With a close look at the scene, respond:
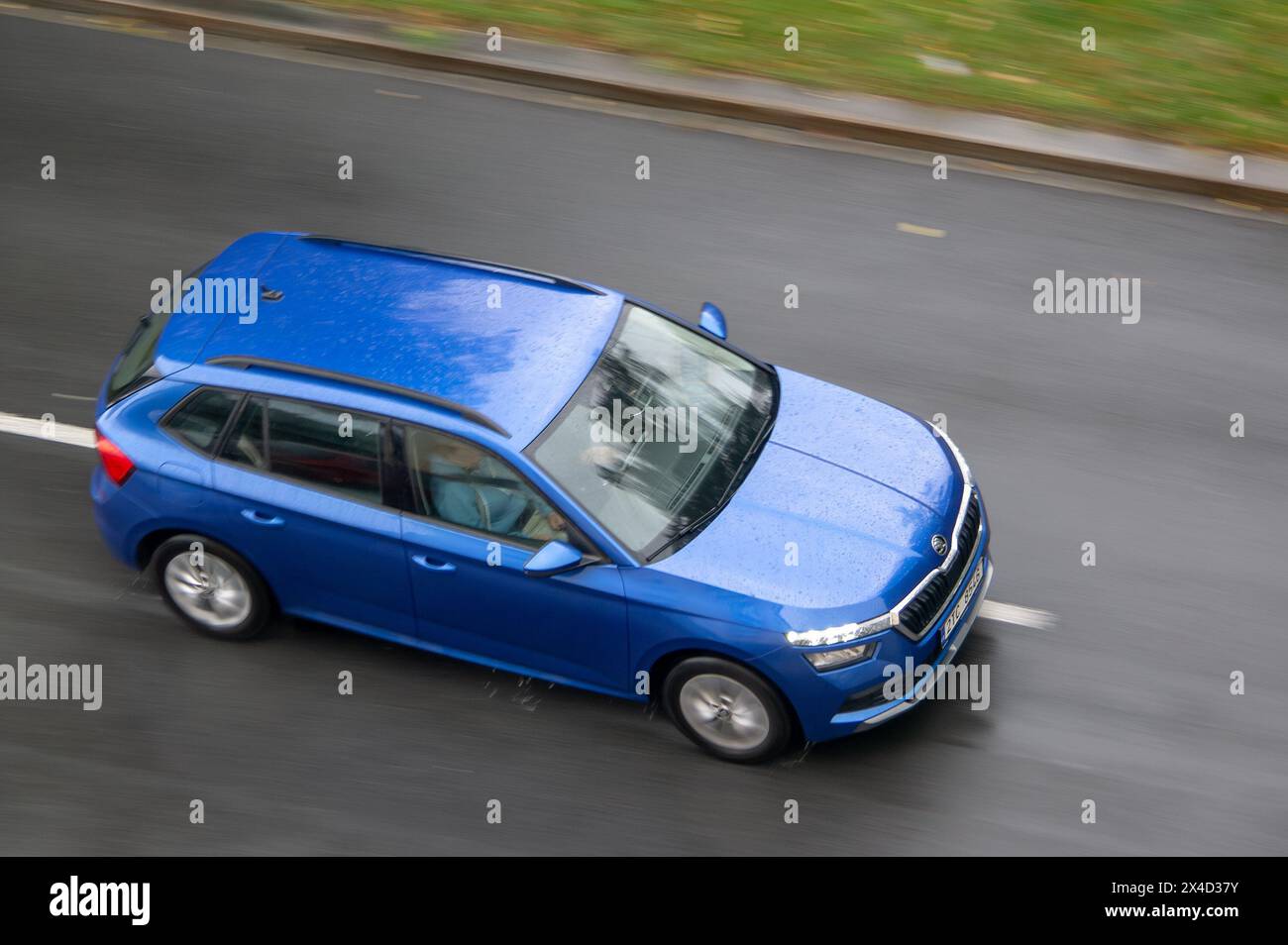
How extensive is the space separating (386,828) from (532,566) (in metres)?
1.51

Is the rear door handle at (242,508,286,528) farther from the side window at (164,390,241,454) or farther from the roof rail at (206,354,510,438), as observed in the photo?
the roof rail at (206,354,510,438)

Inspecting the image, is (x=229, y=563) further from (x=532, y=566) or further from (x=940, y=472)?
(x=940, y=472)

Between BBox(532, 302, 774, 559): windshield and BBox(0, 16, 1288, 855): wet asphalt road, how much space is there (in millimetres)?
1197

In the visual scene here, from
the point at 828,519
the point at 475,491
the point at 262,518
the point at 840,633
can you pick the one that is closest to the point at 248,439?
the point at 262,518

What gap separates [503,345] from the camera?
715cm

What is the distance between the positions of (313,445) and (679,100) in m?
5.78

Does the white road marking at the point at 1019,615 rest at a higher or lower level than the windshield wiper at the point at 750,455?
lower

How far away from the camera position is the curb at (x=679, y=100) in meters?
11.0

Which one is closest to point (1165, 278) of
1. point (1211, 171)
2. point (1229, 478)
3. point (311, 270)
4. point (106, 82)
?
point (1211, 171)

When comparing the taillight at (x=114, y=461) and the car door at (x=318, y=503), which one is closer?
the car door at (x=318, y=503)

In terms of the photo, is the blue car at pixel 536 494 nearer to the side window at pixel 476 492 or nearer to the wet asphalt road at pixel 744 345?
the side window at pixel 476 492

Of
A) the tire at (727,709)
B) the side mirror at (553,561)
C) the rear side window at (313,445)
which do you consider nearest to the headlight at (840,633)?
the tire at (727,709)

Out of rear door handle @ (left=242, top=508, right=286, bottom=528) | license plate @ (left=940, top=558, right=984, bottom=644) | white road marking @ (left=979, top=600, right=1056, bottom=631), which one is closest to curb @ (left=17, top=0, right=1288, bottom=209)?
white road marking @ (left=979, top=600, right=1056, bottom=631)

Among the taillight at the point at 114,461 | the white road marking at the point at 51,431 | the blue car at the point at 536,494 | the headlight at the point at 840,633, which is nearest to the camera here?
the headlight at the point at 840,633
